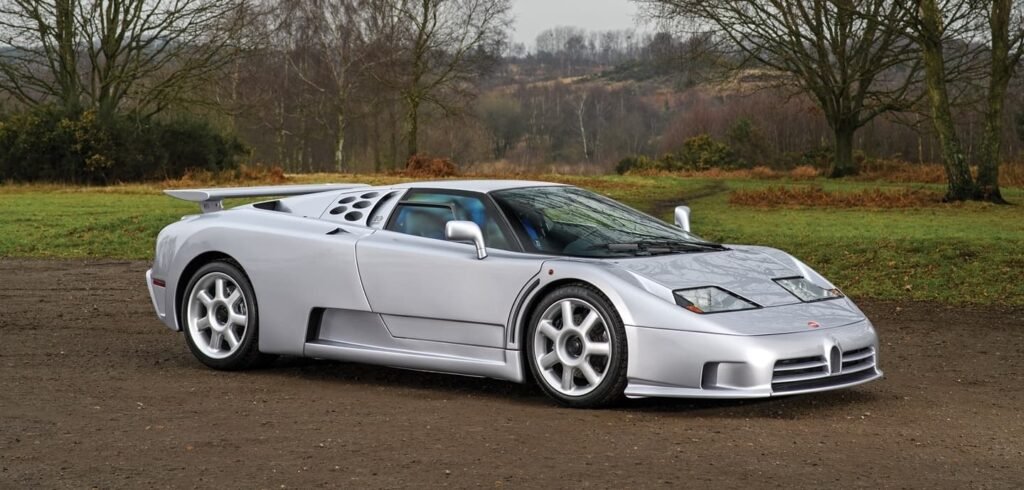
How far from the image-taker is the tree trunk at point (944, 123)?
1142 inches

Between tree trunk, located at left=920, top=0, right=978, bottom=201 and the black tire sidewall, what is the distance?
2338 centimetres

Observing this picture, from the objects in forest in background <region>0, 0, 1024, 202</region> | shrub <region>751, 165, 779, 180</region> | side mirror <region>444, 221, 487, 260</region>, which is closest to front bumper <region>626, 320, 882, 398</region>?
side mirror <region>444, 221, 487, 260</region>

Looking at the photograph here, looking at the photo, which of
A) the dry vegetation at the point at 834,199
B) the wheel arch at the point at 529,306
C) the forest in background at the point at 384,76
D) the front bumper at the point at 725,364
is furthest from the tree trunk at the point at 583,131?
the front bumper at the point at 725,364

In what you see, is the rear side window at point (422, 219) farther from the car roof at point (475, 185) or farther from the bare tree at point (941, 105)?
the bare tree at point (941, 105)

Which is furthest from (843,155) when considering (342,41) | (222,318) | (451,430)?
(451,430)

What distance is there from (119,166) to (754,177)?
26.3m

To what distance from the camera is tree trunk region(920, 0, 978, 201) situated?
29.0 metres

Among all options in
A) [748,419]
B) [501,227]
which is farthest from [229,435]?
[748,419]

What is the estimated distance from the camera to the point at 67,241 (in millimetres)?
20547

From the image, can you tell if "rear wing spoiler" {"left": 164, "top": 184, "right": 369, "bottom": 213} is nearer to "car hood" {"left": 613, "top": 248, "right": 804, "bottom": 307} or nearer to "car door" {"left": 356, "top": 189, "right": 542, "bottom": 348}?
"car door" {"left": 356, "top": 189, "right": 542, "bottom": 348}

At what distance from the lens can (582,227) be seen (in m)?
7.83

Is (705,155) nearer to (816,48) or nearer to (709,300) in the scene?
(816,48)

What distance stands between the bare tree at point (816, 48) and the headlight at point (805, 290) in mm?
28796

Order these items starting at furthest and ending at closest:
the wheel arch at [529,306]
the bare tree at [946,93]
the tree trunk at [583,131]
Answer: the tree trunk at [583,131] < the bare tree at [946,93] < the wheel arch at [529,306]
